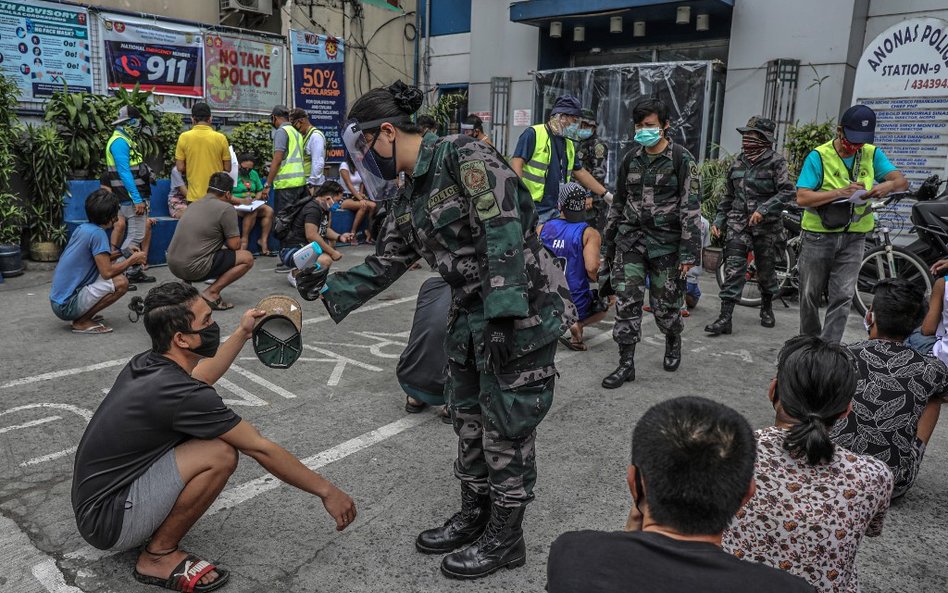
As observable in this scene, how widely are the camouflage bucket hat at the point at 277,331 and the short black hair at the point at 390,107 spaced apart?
801mm

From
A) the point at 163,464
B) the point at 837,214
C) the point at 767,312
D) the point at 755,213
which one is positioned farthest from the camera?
the point at 767,312

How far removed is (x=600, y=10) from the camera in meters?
11.5

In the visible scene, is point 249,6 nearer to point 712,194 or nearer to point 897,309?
point 712,194

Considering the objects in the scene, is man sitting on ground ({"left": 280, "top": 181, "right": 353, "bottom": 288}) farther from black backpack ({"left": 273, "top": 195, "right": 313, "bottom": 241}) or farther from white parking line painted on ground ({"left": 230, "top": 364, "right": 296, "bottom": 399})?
white parking line painted on ground ({"left": 230, "top": 364, "right": 296, "bottom": 399})

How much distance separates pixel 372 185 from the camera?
2.98m

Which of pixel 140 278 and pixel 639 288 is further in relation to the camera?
pixel 140 278

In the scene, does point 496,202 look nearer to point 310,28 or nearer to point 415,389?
point 415,389

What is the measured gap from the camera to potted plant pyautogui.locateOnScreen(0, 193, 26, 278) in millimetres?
7703

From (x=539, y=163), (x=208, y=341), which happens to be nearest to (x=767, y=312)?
(x=539, y=163)

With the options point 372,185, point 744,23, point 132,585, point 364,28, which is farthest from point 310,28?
point 132,585

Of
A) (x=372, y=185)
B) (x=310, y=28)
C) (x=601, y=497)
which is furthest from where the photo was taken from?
(x=310, y=28)

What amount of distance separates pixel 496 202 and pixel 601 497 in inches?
65.4

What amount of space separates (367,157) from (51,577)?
200 centimetres

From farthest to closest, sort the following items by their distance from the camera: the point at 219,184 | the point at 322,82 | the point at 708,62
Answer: the point at 322,82 → the point at 708,62 → the point at 219,184
